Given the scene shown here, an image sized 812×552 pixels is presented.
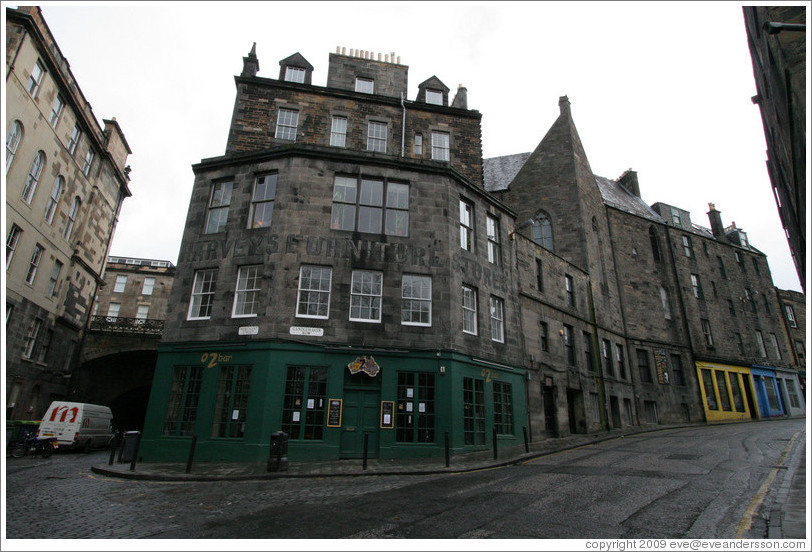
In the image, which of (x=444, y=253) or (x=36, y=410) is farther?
(x=36, y=410)

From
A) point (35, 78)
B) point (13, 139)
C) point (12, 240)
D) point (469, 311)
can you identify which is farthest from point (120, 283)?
point (469, 311)

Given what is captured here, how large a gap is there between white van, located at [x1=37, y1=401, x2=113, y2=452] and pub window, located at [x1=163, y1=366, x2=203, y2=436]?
765 centimetres

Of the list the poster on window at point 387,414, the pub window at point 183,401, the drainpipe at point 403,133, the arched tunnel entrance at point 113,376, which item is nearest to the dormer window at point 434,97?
the drainpipe at point 403,133

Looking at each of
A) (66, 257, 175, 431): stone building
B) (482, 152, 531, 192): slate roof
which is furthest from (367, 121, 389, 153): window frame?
(66, 257, 175, 431): stone building

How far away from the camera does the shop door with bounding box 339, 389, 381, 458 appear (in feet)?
45.5

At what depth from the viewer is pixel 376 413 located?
14.3 m

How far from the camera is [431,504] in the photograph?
24.3 feet

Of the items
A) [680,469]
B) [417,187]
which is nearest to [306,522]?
[680,469]

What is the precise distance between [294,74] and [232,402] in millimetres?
14684

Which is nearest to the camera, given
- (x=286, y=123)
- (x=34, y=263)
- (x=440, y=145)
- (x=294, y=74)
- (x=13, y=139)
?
(x=286, y=123)

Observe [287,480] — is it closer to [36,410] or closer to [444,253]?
[444,253]

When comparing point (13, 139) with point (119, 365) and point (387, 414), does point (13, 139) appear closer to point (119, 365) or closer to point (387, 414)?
point (119, 365)

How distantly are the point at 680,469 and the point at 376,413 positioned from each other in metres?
8.56

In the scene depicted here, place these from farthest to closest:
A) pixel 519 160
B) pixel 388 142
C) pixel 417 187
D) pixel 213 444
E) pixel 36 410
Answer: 1. pixel 519 160
2. pixel 36 410
3. pixel 388 142
4. pixel 417 187
5. pixel 213 444
